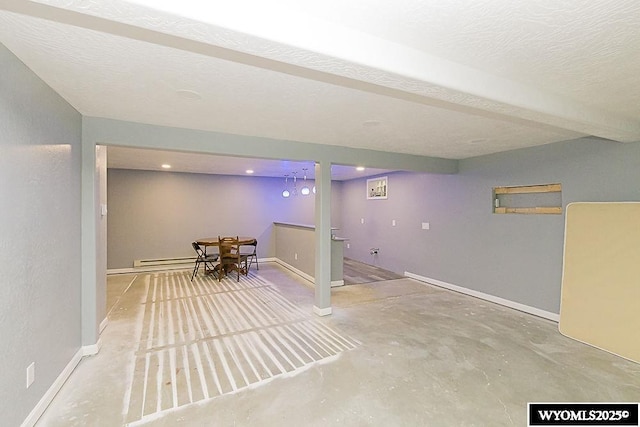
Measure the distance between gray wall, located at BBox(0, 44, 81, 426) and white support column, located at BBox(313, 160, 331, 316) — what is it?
2547mm

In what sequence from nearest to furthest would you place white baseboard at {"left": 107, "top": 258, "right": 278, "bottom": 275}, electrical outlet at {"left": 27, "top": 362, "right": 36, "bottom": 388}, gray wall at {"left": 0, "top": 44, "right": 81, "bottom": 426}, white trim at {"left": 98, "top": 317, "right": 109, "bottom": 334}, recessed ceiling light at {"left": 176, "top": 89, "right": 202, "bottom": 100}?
gray wall at {"left": 0, "top": 44, "right": 81, "bottom": 426}
electrical outlet at {"left": 27, "top": 362, "right": 36, "bottom": 388}
recessed ceiling light at {"left": 176, "top": 89, "right": 202, "bottom": 100}
white trim at {"left": 98, "top": 317, "right": 109, "bottom": 334}
white baseboard at {"left": 107, "top": 258, "right": 278, "bottom": 275}

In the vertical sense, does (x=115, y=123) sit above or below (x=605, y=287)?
above

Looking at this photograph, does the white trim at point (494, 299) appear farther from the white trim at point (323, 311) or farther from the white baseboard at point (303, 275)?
the white trim at point (323, 311)

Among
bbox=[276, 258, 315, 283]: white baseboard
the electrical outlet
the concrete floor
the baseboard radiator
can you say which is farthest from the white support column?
the baseboard radiator

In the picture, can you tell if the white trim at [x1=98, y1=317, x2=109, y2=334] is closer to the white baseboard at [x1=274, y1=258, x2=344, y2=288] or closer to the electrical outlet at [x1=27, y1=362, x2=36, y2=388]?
the electrical outlet at [x1=27, y1=362, x2=36, y2=388]

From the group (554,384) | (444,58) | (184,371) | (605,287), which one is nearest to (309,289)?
(184,371)

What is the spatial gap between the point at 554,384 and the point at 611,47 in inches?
96.7

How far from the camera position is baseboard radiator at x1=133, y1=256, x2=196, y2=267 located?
6348 millimetres

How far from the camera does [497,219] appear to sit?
436cm

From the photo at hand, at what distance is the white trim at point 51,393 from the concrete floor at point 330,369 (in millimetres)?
46

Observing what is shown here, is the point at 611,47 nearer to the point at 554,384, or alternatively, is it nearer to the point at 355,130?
the point at 355,130

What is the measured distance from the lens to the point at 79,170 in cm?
260

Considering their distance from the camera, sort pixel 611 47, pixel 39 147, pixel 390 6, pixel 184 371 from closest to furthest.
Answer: pixel 390 6
pixel 611 47
pixel 39 147
pixel 184 371

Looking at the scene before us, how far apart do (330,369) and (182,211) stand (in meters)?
5.69
